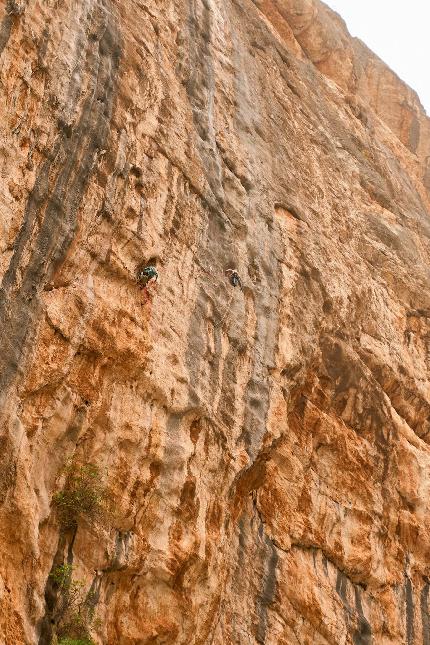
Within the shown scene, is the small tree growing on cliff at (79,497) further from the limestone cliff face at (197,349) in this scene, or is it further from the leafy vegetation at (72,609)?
the leafy vegetation at (72,609)

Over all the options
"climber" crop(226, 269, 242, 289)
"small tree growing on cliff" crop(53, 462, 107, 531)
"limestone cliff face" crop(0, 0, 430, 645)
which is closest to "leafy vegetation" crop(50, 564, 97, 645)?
"limestone cliff face" crop(0, 0, 430, 645)

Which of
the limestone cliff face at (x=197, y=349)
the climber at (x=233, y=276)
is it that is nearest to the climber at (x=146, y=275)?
the limestone cliff face at (x=197, y=349)

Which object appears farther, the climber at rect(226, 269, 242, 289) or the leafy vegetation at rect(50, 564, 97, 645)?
the climber at rect(226, 269, 242, 289)

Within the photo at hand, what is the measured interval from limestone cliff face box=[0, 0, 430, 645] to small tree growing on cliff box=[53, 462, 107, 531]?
0.12 metres

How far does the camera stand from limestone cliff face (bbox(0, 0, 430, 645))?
12.0 metres

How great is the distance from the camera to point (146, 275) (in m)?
13.7

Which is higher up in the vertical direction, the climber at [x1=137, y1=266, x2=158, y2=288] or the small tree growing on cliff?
the climber at [x1=137, y1=266, x2=158, y2=288]

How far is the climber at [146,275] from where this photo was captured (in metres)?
13.7

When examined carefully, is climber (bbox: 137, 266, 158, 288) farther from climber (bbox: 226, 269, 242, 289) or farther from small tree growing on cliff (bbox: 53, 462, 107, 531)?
small tree growing on cliff (bbox: 53, 462, 107, 531)

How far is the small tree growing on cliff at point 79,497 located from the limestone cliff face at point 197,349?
0.12 meters

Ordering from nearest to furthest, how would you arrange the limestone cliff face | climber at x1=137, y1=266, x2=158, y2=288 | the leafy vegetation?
the leafy vegetation, the limestone cliff face, climber at x1=137, y1=266, x2=158, y2=288

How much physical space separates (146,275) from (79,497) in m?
3.51

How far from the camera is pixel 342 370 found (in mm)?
18281

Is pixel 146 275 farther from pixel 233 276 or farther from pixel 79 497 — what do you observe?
pixel 79 497
